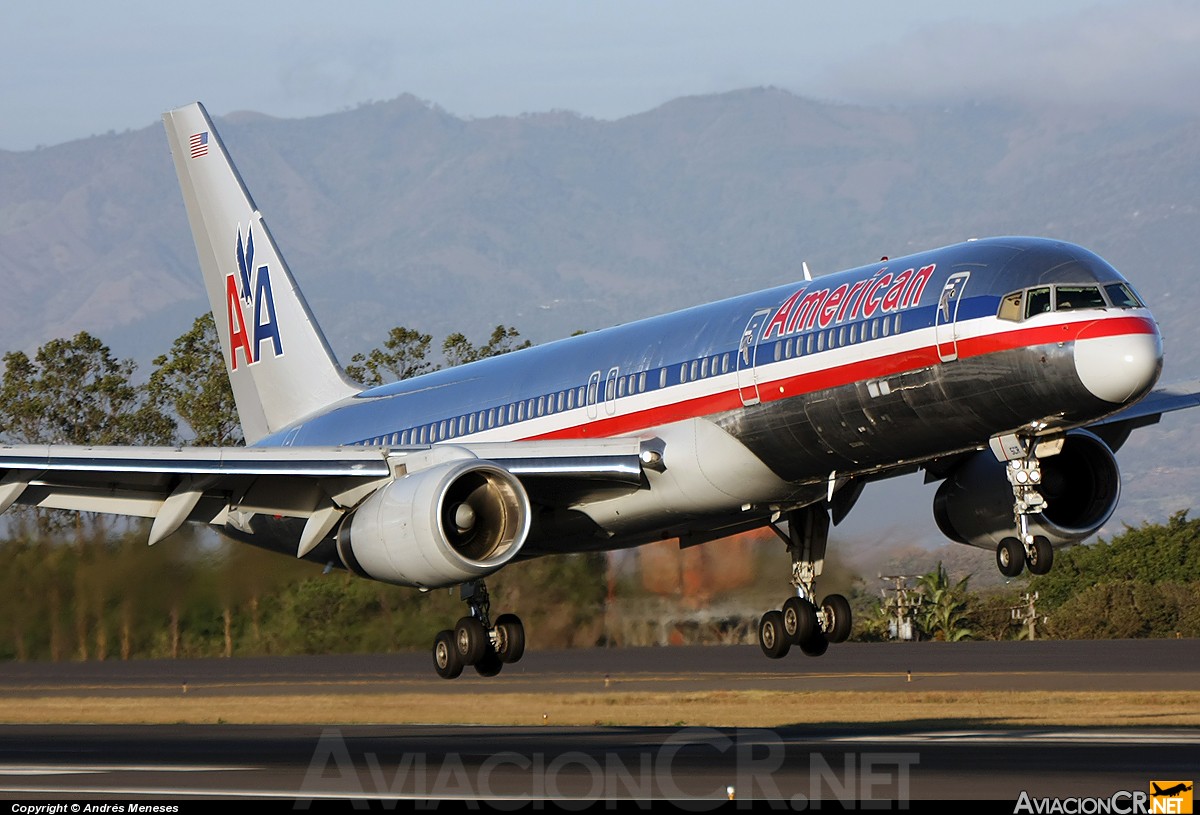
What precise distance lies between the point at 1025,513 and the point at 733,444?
14.6 ft

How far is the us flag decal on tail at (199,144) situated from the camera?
40312mm

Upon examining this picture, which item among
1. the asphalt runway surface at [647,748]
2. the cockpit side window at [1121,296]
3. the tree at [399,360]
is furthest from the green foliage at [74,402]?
the cockpit side window at [1121,296]

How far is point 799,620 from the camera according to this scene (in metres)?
31.3

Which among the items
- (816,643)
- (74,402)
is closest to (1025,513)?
(816,643)

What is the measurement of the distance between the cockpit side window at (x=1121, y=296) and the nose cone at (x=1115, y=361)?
0.49m

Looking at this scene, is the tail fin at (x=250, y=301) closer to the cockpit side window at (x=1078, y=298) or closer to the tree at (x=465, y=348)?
the cockpit side window at (x=1078, y=298)

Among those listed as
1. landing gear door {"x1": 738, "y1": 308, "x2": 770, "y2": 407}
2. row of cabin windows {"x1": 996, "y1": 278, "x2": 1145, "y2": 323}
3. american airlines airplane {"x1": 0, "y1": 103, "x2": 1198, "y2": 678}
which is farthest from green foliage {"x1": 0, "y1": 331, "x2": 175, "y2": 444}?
row of cabin windows {"x1": 996, "y1": 278, "x2": 1145, "y2": 323}

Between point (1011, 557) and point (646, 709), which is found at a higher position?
point (1011, 557)

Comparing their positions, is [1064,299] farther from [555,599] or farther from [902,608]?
[902,608]

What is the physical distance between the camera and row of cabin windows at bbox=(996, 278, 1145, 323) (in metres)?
24.4

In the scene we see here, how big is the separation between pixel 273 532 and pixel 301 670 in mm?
17871

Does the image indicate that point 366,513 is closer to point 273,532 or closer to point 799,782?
point 273,532

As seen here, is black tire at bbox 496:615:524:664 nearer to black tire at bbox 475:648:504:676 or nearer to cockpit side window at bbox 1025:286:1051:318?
black tire at bbox 475:648:504:676

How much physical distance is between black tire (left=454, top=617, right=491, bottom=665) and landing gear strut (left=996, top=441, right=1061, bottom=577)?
9.22m
